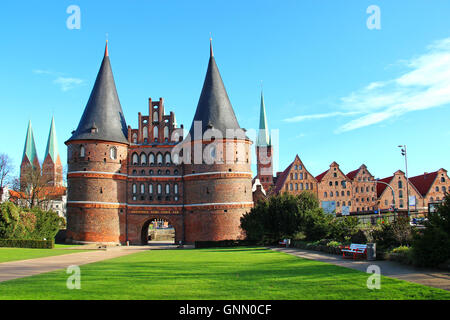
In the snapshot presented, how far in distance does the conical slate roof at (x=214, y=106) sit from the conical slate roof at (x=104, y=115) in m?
8.75

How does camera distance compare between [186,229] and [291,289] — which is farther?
[186,229]

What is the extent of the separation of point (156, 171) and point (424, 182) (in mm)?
49335

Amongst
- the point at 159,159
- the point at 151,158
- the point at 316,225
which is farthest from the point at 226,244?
the point at 151,158

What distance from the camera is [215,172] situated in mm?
46438

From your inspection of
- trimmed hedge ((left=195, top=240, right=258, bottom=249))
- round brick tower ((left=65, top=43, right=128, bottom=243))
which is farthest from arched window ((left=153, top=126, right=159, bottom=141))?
trimmed hedge ((left=195, top=240, right=258, bottom=249))

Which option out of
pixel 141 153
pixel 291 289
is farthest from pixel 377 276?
pixel 141 153

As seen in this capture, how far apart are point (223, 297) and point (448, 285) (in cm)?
616

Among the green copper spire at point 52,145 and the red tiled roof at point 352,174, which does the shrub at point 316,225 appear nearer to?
the red tiled roof at point 352,174

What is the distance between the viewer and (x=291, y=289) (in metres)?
11.0

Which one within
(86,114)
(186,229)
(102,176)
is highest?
(86,114)

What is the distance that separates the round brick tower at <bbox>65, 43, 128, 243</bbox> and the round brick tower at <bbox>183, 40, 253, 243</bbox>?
7.79 m

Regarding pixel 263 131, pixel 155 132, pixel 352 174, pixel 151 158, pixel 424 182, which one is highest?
pixel 263 131

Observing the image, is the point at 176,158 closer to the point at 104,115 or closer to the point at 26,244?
the point at 104,115
